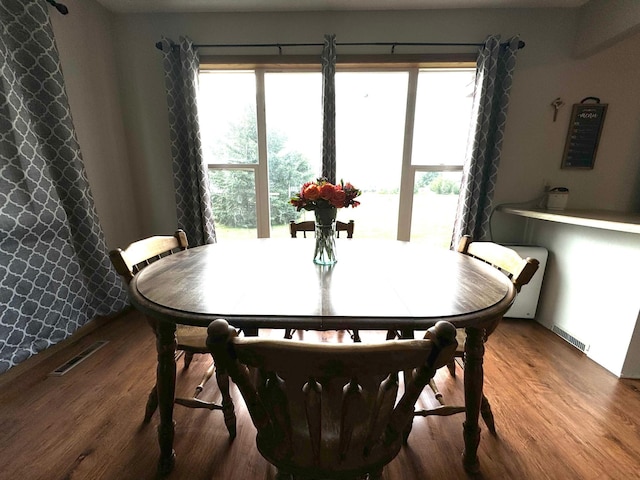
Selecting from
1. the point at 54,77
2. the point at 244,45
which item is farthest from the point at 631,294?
the point at 54,77

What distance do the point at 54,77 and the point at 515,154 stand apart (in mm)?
3402

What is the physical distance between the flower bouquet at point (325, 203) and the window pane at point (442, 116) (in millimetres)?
1513

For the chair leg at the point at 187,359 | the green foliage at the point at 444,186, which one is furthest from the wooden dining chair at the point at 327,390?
the green foliage at the point at 444,186

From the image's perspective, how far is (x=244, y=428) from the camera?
49.3 inches

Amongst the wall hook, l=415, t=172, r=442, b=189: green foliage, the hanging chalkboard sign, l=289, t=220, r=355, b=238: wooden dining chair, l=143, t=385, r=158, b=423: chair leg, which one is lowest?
l=143, t=385, r=158, b=423: chair leg

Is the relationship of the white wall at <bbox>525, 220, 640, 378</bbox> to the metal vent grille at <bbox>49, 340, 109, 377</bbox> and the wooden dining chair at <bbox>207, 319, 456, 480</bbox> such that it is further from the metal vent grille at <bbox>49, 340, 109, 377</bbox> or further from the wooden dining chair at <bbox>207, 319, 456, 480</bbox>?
the metal vent grille at <bbox>49, 340, 109, 377</bbox>

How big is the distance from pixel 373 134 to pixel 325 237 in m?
1.52

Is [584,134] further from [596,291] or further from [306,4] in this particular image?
[306,4]

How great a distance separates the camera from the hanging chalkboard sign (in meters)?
2.12

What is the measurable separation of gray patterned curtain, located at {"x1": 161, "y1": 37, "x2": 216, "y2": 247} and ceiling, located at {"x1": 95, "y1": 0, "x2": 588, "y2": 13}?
0.94 ft

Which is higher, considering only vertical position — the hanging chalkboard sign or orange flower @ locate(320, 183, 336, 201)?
the hanging chalkboard sign

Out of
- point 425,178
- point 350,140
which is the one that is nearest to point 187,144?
point 350,140

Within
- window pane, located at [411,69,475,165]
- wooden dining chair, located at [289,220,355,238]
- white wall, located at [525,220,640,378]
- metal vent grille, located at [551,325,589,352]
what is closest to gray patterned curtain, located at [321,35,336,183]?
wooden dining chair, located at [289,220,355,238]

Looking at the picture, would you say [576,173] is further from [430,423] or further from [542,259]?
[430,423]
